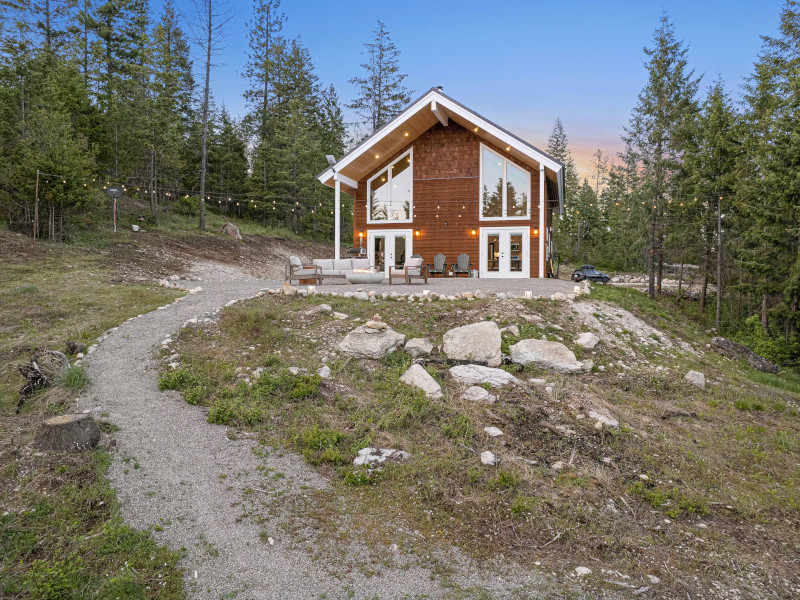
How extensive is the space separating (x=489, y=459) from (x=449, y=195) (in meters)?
15.0

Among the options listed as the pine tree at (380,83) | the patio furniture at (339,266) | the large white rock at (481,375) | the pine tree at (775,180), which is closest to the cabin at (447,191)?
the patio furniture at (339,266)

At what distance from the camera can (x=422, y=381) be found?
6.31 meters

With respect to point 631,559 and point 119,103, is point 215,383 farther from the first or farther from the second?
point 119,103

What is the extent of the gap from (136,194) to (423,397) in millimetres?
26462

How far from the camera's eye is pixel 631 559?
3.42m

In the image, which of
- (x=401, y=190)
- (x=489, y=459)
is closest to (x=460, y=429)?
(x=489, y=459)

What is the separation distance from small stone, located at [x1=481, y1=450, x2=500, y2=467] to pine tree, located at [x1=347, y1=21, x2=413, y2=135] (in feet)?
109

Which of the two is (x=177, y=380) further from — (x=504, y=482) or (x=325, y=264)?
(x=325, y=264)

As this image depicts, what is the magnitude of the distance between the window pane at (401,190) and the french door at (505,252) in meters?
3.49

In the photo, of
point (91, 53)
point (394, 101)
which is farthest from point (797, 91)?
point (91, 53)

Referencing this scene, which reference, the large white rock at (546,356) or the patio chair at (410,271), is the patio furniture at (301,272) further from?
the large white rock at (546,356)

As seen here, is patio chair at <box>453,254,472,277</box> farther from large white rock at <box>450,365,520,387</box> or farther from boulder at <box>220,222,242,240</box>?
boulder at <box>220,222,242,240</box>

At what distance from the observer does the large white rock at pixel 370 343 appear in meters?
7.32

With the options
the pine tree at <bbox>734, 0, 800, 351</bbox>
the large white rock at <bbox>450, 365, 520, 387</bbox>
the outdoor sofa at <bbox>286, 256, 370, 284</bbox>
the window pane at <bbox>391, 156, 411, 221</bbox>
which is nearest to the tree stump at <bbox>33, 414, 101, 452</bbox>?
the large white rock at <bbox>450, 365, 520, 387</bbox>
